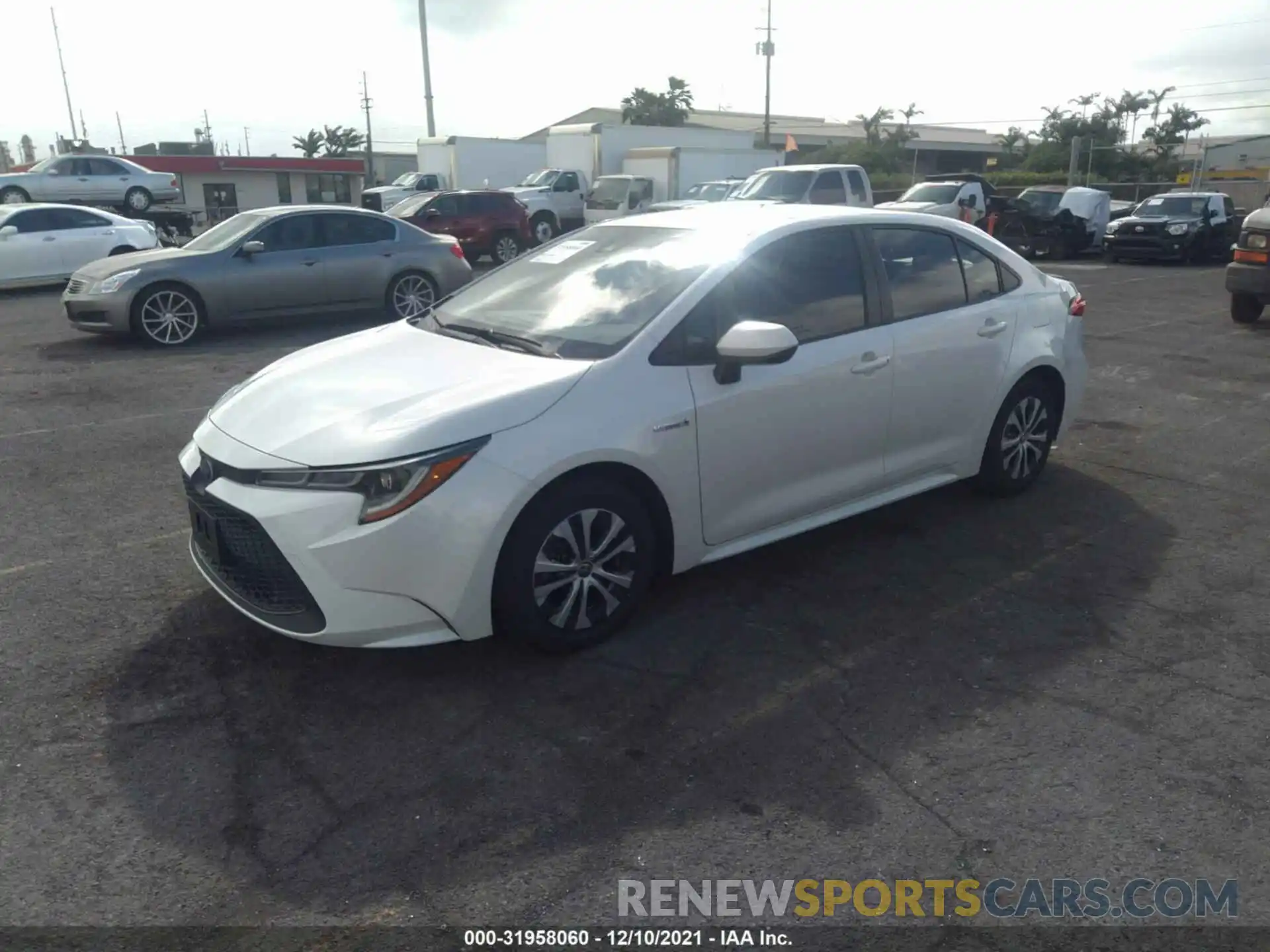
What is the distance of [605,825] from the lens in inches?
123

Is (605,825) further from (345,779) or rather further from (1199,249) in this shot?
(1199,249)

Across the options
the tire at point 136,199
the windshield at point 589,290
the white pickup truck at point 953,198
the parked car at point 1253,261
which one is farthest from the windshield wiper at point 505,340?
the tire at point 136,199

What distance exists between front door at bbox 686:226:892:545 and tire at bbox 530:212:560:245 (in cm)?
2302

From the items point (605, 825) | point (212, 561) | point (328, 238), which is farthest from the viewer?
point (328, 238)

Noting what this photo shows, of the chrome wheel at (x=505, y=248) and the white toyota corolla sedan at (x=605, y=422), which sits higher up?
the white toyota corolla sedan at (x=605, y=422)

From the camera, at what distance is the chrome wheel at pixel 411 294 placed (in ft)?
41.8

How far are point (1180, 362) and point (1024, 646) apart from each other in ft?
24.8

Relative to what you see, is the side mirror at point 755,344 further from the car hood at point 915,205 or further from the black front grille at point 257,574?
the car hood at point 915,205

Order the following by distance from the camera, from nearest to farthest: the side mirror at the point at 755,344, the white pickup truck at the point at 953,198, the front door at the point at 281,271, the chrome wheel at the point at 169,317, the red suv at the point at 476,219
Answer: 1. the side mirror at the point at 755,344
2. the chrome wheel at the point at 169,317
3. the front door at the point at 281,271
4. the red suv at the point at 476,219
5. the white pickup truck at the point at 953,198

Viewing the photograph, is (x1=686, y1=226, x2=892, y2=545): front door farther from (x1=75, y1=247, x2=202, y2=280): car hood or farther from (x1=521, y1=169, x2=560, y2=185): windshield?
(x1=521, y1=169, x2=560, y2=185): windshield

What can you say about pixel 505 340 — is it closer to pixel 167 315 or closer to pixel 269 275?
pixel 167 315

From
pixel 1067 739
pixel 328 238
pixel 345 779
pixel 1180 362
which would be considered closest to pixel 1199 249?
pixel 1180 362

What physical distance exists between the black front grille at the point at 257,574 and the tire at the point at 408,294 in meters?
8.96

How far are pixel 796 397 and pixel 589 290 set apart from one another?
1.05 metres
